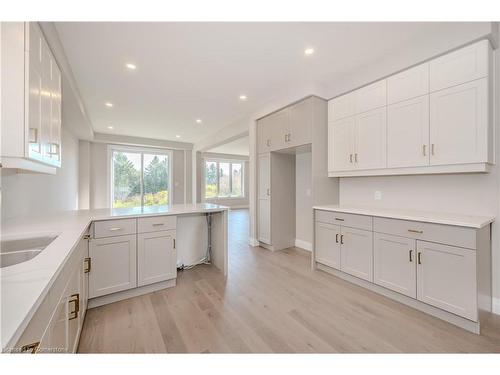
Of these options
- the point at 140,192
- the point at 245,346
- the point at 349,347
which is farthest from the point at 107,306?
the point at 140,192

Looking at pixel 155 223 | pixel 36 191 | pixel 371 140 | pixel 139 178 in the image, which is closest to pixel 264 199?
pixel 371 140

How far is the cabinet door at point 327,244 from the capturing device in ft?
9.04

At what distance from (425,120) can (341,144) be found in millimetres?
979

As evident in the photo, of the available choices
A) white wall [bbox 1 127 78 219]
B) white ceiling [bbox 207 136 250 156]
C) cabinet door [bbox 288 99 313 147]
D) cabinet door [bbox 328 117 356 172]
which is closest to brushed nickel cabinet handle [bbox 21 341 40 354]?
white wall [bbox 1 127 78 219]

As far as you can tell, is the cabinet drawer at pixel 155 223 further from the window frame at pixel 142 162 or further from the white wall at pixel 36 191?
the window frame at pixel 142 162

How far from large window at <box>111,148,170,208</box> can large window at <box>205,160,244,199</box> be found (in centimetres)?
208

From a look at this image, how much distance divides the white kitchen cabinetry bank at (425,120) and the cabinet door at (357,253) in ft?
2.63

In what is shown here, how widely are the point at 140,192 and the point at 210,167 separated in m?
3.17

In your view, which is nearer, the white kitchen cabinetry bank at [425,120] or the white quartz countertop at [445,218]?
the white quartz countertop at [445,218]

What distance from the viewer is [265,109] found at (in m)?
4.04

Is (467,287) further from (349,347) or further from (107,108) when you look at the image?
(107,108)

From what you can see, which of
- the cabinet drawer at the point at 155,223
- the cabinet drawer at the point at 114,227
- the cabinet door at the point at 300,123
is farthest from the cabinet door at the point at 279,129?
the cabinet drawer at the point at 114,227

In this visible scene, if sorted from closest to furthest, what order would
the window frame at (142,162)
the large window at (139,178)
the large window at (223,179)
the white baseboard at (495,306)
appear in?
the white baseboard at (495,306)
the window frame at (142,162)
the large window at (139,178)
the large window at (223,179)

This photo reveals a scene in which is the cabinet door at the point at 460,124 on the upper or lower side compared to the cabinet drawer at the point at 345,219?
upper
